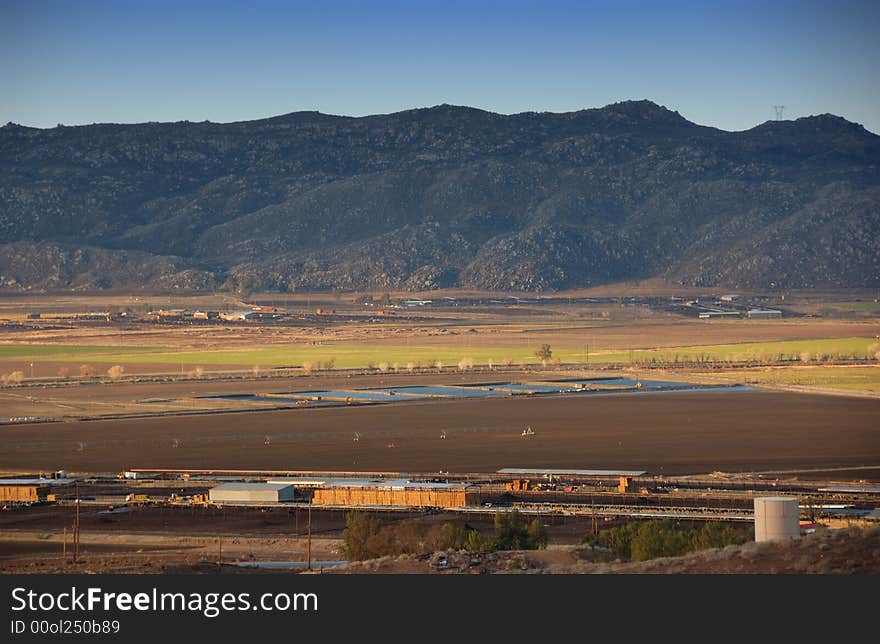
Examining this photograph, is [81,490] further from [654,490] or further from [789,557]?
[789,557]

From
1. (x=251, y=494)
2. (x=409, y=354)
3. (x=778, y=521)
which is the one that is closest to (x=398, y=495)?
(x=251, y=494)

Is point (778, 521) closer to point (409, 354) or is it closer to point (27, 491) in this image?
point (27, 491)

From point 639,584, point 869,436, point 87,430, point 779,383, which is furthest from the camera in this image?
point 779,383

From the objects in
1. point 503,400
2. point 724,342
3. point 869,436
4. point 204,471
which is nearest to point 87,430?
point 204,471

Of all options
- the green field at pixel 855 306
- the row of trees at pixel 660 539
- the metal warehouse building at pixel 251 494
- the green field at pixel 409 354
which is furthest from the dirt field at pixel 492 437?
the green field at pixel 855 306

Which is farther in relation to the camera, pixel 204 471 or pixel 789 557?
pixel 204 471

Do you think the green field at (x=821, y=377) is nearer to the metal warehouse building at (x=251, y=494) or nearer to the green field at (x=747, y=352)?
the green field at (x=747, y=352)

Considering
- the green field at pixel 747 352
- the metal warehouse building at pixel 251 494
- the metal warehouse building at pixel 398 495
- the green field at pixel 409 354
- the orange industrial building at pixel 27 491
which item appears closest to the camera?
the metal warehouse building at pixel 398 495
